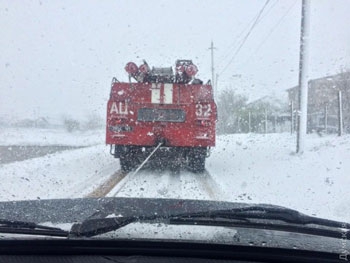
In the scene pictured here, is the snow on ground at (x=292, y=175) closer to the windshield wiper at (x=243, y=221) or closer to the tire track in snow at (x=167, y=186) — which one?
the tire track in snow at (x=167, y=186)

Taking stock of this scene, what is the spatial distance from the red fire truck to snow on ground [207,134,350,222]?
1216 millimetres

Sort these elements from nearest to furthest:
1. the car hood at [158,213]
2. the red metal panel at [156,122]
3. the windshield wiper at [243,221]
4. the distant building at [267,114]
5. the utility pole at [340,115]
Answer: the car hood at [158,213], the windshield wiper at [243,221], the red metal panel at [156,122], the utility pole at [340,115], the distant building at [267,114]

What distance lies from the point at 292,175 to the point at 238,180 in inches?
57.6

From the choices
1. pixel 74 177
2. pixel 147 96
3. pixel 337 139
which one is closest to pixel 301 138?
pixel 337 139

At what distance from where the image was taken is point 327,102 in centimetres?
1858

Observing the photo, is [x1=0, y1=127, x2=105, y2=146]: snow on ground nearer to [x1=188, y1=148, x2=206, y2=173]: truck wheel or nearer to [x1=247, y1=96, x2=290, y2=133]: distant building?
[x1=247, y1=96, x2=290, y2=133]: distant building

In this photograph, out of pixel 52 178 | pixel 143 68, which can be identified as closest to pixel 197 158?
pixel 143 68

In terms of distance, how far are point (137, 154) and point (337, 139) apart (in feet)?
23.8

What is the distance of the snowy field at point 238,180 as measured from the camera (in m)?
8.04

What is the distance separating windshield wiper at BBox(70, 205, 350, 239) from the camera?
106 inches

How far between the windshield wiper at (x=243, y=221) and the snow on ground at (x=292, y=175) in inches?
120

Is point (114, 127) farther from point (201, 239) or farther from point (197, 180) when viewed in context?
point (201, 239)

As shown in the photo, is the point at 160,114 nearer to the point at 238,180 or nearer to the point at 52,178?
the point at 238,180

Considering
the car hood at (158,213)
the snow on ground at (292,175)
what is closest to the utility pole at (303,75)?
the snow on ground at (292,175)
